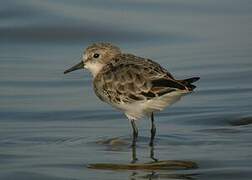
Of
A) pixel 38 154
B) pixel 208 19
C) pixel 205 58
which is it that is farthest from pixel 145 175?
pixel 208 19

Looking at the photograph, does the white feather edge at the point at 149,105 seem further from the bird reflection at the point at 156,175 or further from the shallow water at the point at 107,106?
the bird reflection at the point at 156,175

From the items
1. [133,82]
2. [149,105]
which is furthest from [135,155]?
[133,82]

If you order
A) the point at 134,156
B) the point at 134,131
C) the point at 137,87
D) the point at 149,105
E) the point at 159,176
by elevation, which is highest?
the point at 137,87

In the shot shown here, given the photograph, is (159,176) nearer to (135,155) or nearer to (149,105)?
(135,155)

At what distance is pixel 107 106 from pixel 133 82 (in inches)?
73.4

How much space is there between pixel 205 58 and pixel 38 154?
198 inches

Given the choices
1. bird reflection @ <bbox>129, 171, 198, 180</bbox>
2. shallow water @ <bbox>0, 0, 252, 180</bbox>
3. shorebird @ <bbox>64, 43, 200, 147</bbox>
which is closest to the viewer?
bird reflection @ <bbox>129, 171, 198, 180</bbox>

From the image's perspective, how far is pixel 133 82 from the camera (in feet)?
32.7

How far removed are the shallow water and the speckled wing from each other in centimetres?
47

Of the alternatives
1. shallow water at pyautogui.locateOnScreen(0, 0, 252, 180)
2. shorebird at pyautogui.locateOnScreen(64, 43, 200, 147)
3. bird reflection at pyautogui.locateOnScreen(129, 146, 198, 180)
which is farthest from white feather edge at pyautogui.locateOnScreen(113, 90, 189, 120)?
bird reflection at pyautogui.locateOnScreen(129, 146, 198, 180)

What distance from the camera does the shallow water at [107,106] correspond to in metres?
9.16

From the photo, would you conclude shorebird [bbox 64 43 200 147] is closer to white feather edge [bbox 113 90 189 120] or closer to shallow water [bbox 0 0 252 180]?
white feather edge [bbox 113 90 189 120]

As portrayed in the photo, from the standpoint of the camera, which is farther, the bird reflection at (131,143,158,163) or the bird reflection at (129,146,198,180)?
the bird reflection at (131,143,158,163)

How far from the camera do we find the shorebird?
966 cm
